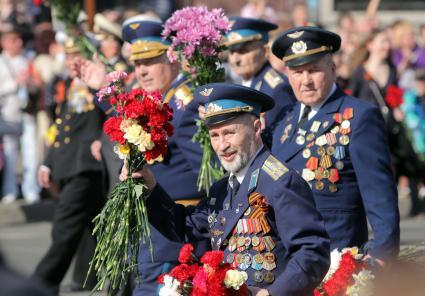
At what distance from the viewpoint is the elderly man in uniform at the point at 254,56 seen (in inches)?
305

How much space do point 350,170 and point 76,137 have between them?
417 centimetres

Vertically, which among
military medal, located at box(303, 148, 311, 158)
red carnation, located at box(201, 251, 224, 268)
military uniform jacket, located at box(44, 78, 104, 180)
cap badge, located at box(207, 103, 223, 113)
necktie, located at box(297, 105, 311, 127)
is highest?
cap badge, located at box(207, 103, 223, 113)

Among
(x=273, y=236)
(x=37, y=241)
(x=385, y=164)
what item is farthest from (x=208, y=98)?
(x=37, y=241)

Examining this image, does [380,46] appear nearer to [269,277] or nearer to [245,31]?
[245,31]

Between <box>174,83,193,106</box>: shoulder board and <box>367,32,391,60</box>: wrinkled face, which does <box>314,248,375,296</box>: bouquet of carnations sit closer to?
<box>174,83,193,106</box>: shoulder board

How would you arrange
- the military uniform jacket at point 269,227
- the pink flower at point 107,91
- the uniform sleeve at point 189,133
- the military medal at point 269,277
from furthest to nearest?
the uniform sleeve at point 189,133, the pink flower at point 107,91, the military medal at point 269,277, the military uniform jacket at point 269,227

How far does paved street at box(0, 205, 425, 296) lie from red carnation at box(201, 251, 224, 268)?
6209mm

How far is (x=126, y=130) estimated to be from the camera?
5141mm

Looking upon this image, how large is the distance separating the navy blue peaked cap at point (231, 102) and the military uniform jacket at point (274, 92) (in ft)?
5.68

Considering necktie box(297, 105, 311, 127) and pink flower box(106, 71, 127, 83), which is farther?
necktie box(297, 105, 311, 127)

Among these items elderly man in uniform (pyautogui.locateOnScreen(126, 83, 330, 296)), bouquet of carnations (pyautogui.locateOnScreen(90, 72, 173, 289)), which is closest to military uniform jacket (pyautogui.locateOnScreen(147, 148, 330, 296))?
elderly man in uniform (pyautogui.locateOnScreen(126, 83, 330, 296))

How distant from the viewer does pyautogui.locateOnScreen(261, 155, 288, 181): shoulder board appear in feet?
16.0

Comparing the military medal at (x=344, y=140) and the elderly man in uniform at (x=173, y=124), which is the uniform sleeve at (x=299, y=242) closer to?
the elderly man in uniform at (x=173, y=124)

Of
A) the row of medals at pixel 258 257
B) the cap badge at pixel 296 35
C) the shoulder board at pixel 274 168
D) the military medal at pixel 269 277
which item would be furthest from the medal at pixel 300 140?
the military medal at pixel 269 277
